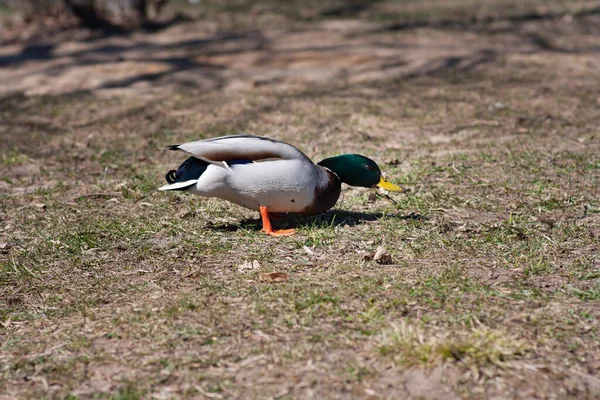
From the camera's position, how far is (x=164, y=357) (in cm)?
302

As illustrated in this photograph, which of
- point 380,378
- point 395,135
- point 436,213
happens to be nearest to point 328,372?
point 380,378

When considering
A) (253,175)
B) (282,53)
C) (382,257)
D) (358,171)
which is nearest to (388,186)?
(358,171)

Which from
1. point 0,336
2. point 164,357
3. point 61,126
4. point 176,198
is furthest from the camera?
point 61,126

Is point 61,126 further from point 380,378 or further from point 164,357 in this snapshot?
point 380,378

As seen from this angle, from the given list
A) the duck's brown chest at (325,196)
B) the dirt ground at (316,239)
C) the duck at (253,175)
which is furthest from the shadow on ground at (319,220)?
the duck at (253,175)

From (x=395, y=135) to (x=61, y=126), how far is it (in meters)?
3.04

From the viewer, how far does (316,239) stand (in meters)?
4.13

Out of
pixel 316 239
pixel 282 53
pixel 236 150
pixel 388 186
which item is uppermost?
pixel 236 150

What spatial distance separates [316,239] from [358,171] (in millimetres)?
450

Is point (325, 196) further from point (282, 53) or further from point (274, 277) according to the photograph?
point (282, 53)

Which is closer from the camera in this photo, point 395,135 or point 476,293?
point 476,293

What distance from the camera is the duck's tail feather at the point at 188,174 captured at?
4.07 metres

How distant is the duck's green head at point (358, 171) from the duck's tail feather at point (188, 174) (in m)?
0.71

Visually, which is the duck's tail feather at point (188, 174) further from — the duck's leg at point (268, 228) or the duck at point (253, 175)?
the duck's leg at point (268, 228)
